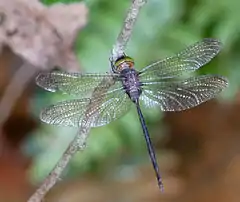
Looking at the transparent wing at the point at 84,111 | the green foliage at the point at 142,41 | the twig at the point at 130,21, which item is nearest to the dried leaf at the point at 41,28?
the green foliage at the point at 142,41

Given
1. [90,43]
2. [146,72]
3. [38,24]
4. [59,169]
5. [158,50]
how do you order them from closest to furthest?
[59,169] → [146,72] → [38,24] → [90,43] → [158,50]

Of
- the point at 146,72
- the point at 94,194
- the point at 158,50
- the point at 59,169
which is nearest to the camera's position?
Result: the point at 59,169

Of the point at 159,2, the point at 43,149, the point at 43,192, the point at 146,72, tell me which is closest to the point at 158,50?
the point at 159,2

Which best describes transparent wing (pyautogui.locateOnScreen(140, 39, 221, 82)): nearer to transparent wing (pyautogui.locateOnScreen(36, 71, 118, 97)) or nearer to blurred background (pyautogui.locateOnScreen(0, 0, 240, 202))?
transparent wing (pyautogui.locateOnScreen(36, 71, 118, 97))

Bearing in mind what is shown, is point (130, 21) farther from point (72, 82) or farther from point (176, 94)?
point (176, 94)

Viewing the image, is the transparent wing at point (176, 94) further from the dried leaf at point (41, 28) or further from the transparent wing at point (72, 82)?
the dried leaf at point (41, 28)

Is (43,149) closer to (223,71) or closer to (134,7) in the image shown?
(223,71)

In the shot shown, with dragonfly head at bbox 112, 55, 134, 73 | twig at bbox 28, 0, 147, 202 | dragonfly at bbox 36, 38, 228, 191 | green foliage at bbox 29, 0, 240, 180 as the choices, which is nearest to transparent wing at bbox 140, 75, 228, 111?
dragonfly at bbox 36, 38, 228, 191
